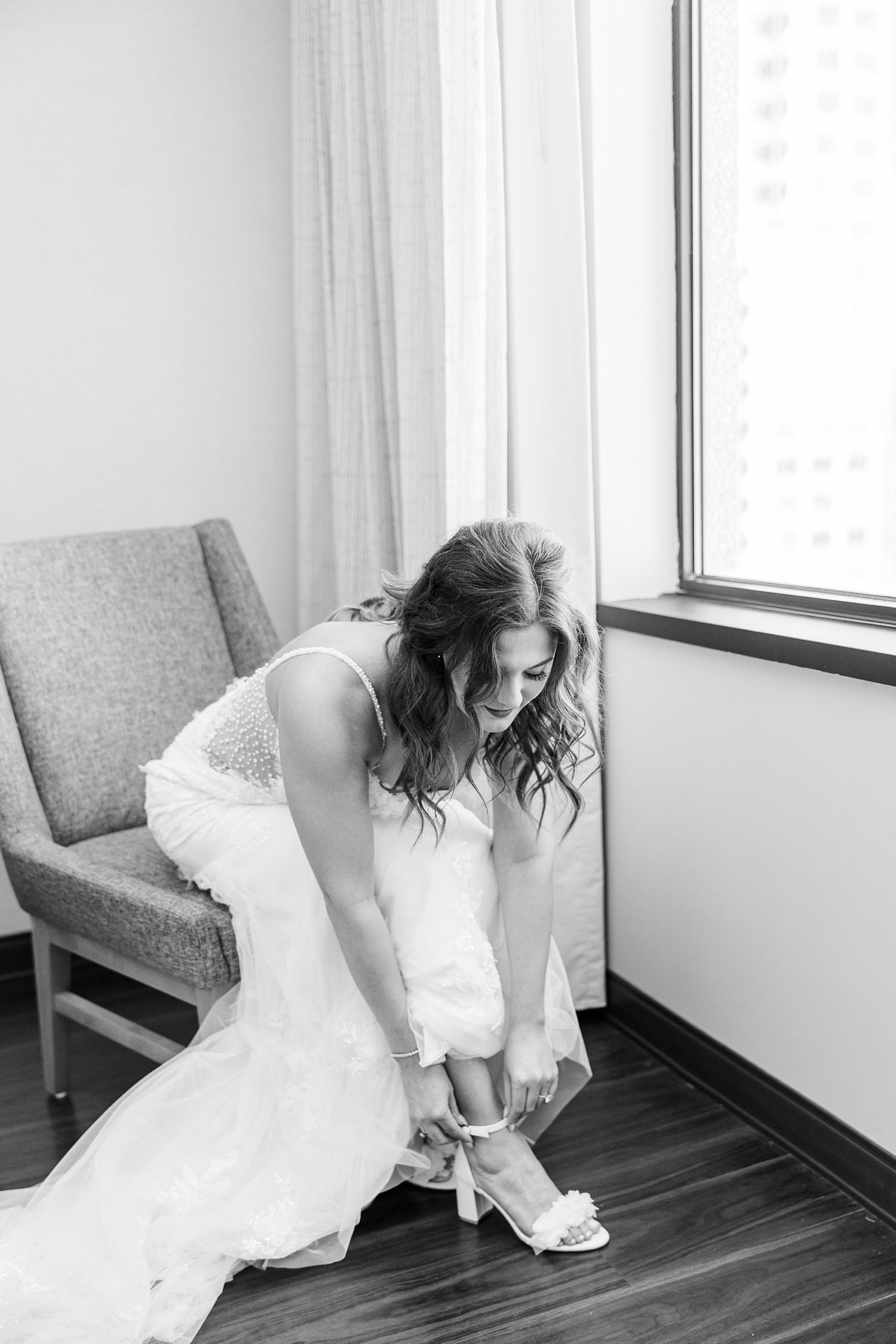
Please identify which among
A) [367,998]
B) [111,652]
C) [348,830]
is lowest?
[367,998]

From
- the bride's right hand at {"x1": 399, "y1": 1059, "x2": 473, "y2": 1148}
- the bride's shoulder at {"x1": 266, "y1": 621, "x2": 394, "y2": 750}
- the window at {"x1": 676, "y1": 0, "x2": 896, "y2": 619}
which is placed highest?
the window at {"x1": 676, "y1": 0, "x2": 896, "y2": 619}

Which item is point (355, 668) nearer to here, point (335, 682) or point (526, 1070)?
point (335, 682)

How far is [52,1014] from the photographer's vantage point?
2148 millimetres

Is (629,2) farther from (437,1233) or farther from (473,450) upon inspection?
(437,1233)

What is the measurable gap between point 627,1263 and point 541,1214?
126 mm

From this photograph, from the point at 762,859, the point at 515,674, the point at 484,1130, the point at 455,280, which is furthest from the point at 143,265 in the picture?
the point at 484,1130

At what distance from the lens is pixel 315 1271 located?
5.42ft

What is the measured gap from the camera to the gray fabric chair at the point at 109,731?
73.9 inches

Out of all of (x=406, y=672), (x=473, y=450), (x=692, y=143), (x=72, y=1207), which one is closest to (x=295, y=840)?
(x=406, y=672)

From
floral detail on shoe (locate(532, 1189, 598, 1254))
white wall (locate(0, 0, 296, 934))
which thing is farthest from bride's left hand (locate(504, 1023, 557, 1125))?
white wall (locate(0, 0, 296, 934))

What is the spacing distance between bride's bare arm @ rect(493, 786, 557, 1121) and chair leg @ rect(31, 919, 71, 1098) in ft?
2.78

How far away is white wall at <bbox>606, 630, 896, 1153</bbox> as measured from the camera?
1.68 metres

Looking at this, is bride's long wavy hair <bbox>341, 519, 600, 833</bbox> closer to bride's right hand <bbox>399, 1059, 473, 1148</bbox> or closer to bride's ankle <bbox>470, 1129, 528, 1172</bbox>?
bride's right hand <bbox>399, 1059, 473, 1148</bbox>

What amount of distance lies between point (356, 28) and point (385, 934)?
5.82ft
